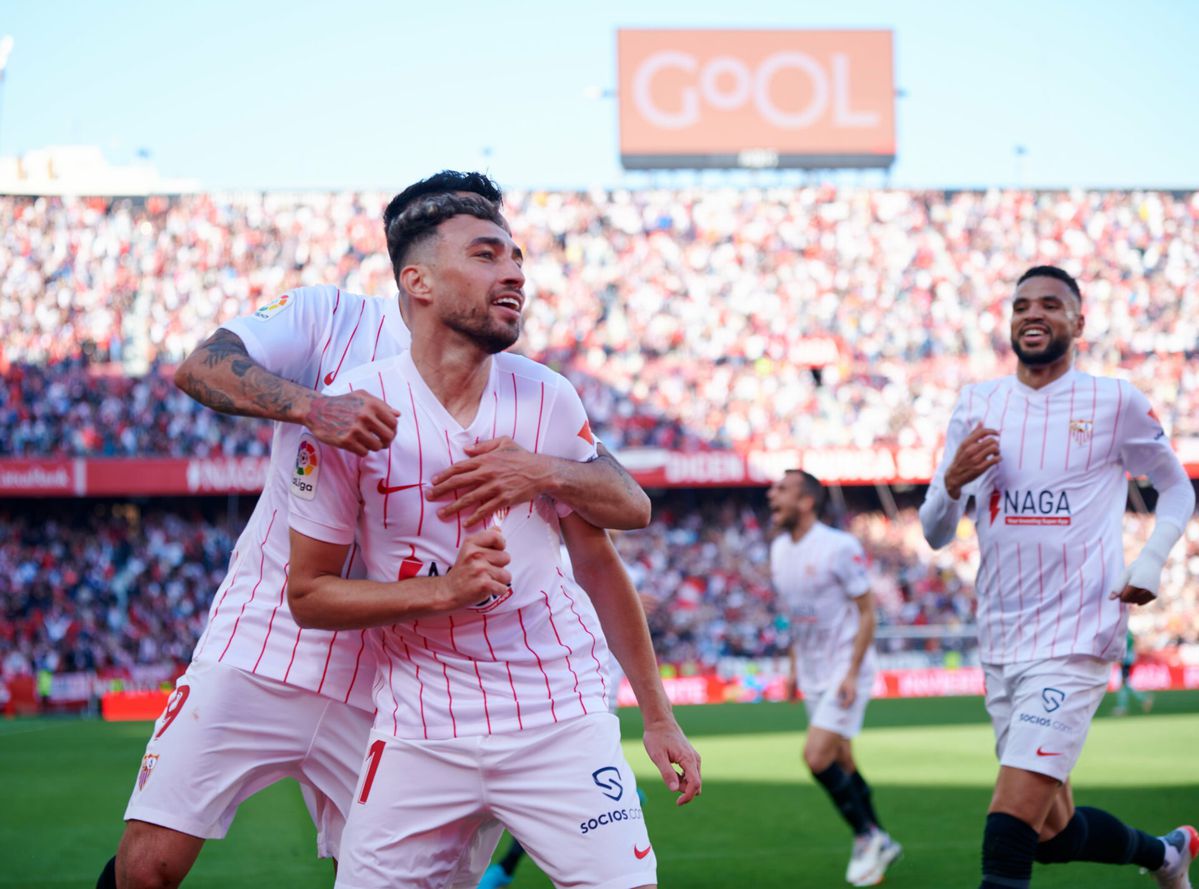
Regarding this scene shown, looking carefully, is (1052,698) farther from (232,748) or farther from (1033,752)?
(232,748)

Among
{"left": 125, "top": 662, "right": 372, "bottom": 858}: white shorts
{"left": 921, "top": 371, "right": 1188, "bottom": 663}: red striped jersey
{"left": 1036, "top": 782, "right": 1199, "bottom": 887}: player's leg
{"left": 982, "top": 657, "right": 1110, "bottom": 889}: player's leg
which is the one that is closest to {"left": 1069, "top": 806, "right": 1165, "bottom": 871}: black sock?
{"left": 1036, "top": 782, "right": 1199, "bottom": 887}: player's leg

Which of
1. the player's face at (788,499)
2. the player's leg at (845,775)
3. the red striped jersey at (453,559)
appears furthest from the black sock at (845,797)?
the red striped jersey at (453,559)

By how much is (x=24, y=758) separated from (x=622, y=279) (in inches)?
890

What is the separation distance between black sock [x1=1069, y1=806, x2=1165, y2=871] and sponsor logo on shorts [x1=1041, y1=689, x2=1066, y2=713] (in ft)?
2.50

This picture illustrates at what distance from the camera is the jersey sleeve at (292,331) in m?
3.92

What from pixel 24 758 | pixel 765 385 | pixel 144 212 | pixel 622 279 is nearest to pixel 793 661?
pixel 24 758

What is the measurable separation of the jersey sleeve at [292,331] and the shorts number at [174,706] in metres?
0.97

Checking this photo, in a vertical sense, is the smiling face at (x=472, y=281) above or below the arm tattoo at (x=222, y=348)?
above

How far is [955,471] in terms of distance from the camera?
5.63 metres

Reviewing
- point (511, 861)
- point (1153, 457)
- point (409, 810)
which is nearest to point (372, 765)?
point (409, 810)

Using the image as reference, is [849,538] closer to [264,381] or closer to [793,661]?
[793,661]

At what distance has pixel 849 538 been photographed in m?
9.54

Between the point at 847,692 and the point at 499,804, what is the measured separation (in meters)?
5.86

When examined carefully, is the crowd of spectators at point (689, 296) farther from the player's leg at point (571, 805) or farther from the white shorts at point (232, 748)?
the player's leg at point (571, 805)
